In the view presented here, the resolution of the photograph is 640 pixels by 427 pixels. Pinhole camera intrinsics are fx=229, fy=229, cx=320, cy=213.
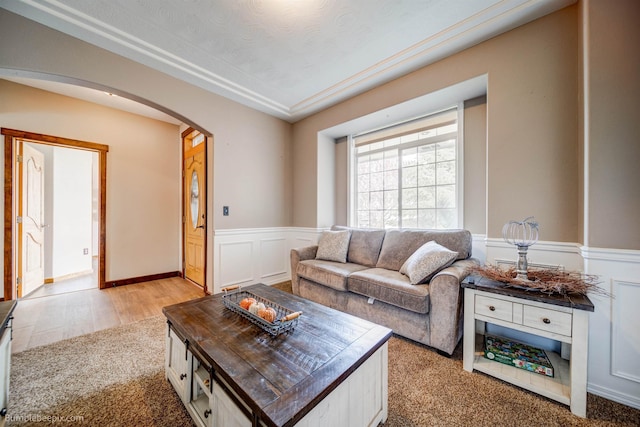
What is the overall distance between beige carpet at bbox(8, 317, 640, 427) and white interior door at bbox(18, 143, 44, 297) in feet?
7.01

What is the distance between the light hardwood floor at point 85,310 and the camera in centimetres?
216

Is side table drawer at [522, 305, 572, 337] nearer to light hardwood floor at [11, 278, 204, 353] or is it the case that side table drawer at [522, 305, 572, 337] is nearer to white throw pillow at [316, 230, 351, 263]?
white throw pillow at [316, 230, 351, 263]

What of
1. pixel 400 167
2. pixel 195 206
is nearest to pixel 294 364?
pixel 400 167

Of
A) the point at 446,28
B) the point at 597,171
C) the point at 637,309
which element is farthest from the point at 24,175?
the point at 637,309

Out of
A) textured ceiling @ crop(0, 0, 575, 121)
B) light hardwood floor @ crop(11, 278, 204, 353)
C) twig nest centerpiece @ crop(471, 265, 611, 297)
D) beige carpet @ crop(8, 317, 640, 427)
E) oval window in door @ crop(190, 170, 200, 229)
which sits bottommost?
light hardwood floor @ crop(11, 278, 204, 353)

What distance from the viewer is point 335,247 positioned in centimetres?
300

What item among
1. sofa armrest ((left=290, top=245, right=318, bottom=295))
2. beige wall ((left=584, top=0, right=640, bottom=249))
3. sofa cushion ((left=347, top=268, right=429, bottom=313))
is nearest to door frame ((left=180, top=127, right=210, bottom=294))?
sofa armrest ((left=290, top=245, right=318, bottom=295))

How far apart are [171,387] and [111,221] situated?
3.24 meters

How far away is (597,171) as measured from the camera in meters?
1.45

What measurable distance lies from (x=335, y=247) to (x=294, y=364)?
81.2 inches

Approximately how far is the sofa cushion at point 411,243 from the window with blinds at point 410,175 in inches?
14.8

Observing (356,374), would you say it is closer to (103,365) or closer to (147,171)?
(103,365)

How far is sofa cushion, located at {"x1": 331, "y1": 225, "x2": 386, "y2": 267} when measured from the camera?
9.24ft

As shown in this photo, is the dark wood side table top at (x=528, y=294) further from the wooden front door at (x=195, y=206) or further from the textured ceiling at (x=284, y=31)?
the wooden front door at (x=195, y=206)
